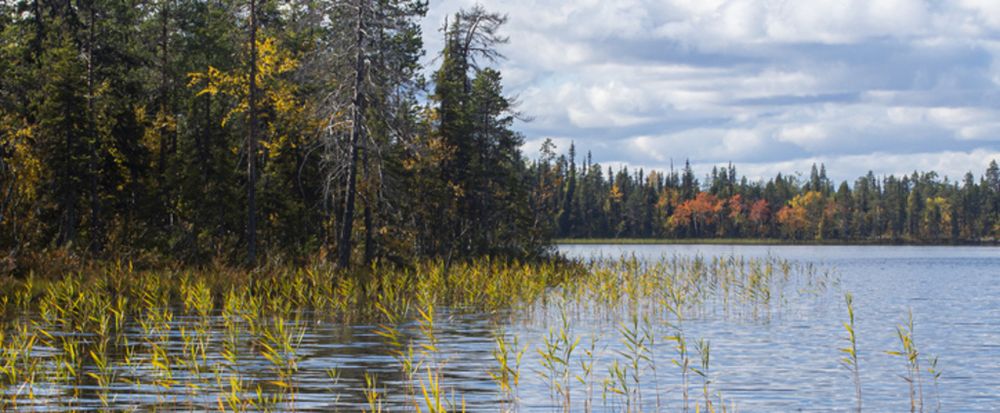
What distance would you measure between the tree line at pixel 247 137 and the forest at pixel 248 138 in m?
0.09

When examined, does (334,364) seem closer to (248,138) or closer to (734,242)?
(248,138)

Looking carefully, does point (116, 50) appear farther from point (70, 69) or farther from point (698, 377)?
point (698, 377)

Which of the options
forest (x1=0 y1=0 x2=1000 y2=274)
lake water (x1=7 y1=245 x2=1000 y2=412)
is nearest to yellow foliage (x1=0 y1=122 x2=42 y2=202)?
forest (x1=0 y1=0 x2=1000 y2=274)

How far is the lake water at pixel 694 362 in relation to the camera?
12.1m

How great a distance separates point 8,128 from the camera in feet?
102

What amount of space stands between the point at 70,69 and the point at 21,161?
341 centimetres

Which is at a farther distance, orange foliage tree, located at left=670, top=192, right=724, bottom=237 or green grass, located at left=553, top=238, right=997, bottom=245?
orange foliage tree, located at left=670, top=192, right=724, bottom=237

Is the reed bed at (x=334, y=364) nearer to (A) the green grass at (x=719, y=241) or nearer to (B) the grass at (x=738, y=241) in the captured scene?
(A) the green grass at (x=719, y=241)

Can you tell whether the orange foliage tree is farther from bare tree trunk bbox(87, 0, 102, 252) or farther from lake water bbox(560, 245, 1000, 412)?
lake water bbox(560, 245, 1000, 412)

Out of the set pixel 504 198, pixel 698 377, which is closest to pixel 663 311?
pixel 698 377

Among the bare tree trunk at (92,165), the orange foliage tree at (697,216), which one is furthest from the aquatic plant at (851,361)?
the orange foliage tree at (697,216)

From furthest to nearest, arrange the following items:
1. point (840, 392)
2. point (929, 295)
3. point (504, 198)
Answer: point (504, 198) < point (929, 295) < point (840, 392)

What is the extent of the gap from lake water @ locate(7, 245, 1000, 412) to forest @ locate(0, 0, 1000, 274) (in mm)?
10882

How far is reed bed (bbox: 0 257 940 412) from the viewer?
455 inches
